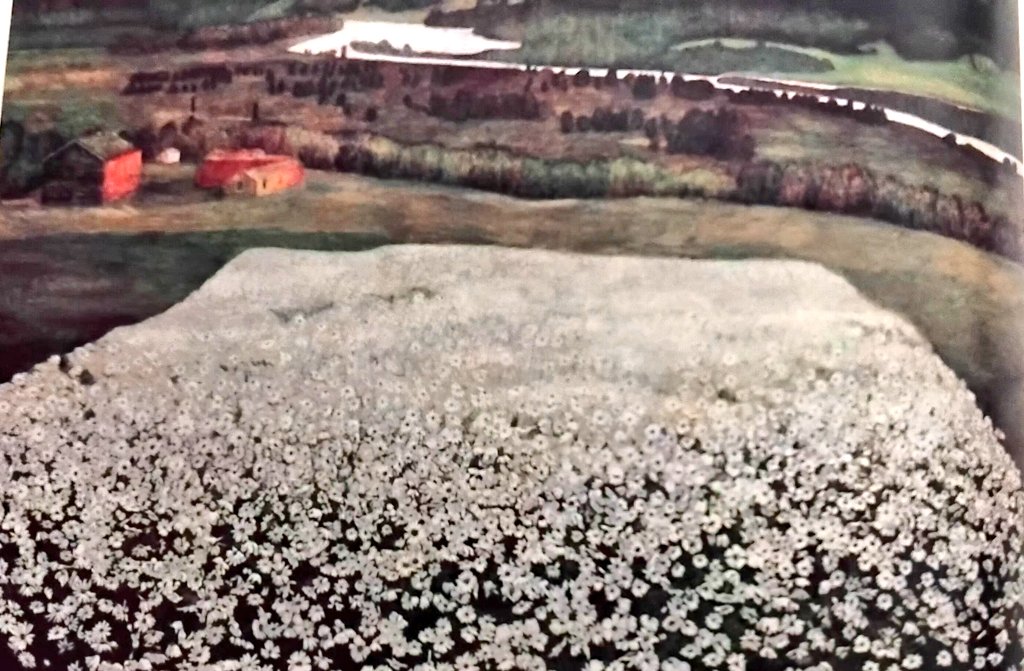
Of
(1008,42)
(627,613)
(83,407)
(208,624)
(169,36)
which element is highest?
(1008,42)

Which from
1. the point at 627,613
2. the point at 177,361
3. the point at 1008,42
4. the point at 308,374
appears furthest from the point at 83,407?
the point at 1008,42

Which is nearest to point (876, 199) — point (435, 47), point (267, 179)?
point (435, 47)

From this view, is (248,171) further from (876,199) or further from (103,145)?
(876,199)

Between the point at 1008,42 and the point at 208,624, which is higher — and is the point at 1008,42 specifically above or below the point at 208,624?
above

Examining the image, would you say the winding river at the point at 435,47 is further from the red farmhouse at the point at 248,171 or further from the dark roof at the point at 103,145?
the dark roof at the point at 103,145

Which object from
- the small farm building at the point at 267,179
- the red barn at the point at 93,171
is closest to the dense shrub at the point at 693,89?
the small farm building at the point at 267,179

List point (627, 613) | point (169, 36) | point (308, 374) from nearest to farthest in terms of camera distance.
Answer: point (627, 613), point (308, 374), point (169, 36)

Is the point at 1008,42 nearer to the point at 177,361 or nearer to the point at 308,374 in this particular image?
the point at 308,374
